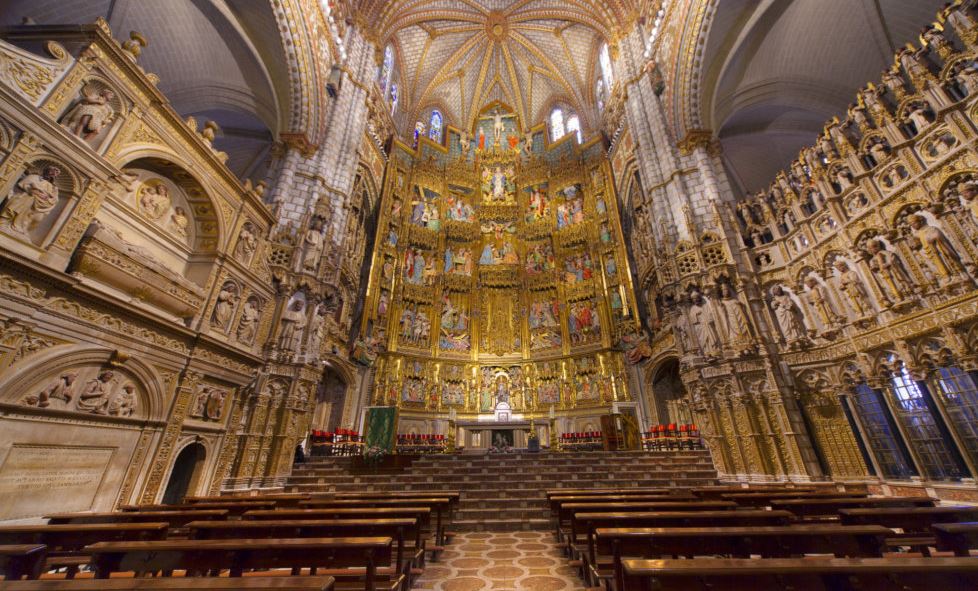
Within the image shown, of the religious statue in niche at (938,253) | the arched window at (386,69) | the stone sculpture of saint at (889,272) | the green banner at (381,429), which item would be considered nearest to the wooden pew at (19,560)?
the green banner at (381,429)

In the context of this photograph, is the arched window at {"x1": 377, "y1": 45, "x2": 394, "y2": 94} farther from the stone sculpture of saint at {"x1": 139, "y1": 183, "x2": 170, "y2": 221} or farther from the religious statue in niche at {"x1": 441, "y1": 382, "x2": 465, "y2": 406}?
the religious statue in niche at {"x1": 441, "y1": 382, "x2": 465, "y2": 406}

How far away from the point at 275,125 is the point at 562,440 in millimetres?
16948

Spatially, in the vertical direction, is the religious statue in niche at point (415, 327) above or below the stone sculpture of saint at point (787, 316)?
above

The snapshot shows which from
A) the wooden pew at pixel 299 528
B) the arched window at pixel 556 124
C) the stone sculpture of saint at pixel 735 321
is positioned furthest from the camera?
the arched window at pixel 556 124

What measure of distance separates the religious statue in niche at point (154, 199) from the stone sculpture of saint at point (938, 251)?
1600 centimetres

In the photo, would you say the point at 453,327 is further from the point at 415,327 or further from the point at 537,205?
the point at 537,205

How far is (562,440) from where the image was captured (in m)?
15.5

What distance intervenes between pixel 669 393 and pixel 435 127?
23049 mm

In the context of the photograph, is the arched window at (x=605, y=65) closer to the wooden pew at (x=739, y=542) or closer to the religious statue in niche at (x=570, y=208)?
the religious statue in niche at (x=570, y=208)

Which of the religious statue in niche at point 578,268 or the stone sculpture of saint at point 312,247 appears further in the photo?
the religious statue in niche at point 578,268

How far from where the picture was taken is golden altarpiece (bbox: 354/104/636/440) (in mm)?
17625

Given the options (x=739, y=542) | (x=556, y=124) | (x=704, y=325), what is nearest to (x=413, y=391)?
(x=704, y=325)

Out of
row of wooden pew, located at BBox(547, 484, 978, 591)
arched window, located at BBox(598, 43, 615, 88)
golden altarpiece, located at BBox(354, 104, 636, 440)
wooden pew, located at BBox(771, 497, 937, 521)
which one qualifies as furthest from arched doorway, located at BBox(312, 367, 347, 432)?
arched window, located at BBox(598, 43, 615, 88)

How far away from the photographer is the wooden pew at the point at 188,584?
6.05 ft
